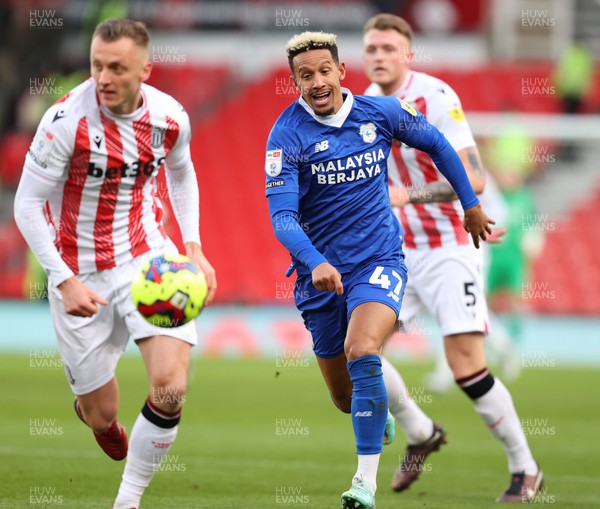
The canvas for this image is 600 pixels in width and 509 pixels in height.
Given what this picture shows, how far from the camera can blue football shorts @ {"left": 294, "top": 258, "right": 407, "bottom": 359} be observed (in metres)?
6.10

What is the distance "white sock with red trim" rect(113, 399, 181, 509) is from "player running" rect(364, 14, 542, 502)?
1.74 metres

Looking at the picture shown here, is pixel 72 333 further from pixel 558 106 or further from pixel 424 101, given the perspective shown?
pixel 558 106

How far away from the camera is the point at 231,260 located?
20.1m

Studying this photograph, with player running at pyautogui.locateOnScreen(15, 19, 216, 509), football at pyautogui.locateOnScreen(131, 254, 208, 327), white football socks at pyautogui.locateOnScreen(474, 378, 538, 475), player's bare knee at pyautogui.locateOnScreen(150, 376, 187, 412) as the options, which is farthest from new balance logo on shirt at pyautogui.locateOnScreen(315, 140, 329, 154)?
white football socks at pyautogui.locateOnScreen(474, 378, 538, 475)

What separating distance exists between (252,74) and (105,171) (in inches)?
744

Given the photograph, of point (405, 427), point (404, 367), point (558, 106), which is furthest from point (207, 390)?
point (558, 106)

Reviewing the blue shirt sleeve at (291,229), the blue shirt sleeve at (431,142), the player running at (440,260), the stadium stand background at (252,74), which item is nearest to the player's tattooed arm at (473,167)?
the player running at (440,260)

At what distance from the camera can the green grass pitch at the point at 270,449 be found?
7.00 metres

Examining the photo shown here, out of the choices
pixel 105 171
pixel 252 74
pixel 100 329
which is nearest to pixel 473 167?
pixel 105 171

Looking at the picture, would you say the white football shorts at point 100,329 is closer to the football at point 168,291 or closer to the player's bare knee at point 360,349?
the football at point 168,291

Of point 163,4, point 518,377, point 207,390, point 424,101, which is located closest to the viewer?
point 424,101

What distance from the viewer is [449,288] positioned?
7.48 meters

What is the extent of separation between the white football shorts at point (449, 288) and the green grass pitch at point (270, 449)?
1007 millimetres

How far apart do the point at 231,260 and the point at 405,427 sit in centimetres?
1271
